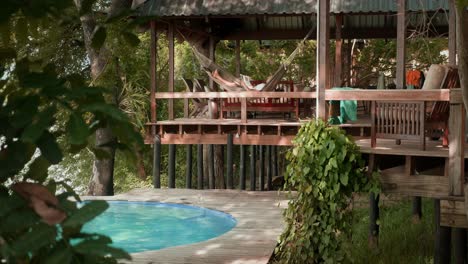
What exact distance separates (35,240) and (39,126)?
18cm

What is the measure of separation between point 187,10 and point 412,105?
236 inches

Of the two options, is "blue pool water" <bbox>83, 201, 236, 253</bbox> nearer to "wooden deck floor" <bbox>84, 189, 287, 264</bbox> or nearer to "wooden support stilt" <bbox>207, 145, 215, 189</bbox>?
"wooden deck floor" <bbox>84, 189, 287, 264</bbox>

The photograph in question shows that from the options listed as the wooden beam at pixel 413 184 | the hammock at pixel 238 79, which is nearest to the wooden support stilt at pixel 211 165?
the hammock at pixel 238 79

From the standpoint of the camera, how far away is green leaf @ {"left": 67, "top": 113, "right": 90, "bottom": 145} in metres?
1.03

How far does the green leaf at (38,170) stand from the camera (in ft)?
3.95

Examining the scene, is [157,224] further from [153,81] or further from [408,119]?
[408,119]

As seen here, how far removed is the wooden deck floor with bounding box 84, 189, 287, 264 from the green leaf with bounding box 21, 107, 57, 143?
14.1 feet

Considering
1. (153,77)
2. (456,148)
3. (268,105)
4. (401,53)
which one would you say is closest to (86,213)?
(456,148)

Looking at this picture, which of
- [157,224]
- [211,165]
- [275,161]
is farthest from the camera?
[275,161]

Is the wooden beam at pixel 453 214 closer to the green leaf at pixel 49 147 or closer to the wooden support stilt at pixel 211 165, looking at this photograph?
the green leaf at pixel 49 147

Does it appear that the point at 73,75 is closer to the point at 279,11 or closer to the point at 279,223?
the point at 279,223

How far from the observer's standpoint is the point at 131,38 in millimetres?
1473

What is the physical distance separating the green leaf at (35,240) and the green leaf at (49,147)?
0.16m

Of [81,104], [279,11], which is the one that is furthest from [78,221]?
[279,11]
